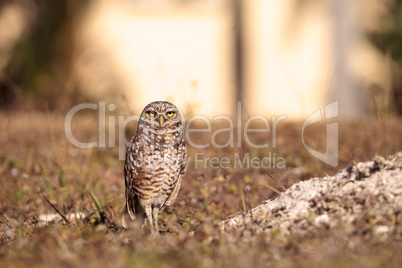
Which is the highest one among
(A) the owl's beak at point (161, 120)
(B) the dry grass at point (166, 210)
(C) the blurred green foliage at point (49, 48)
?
(C) the blurred green foliage at point (49, 48)

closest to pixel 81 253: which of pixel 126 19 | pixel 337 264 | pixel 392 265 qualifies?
pixel 337 264

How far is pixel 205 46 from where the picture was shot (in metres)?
12.2

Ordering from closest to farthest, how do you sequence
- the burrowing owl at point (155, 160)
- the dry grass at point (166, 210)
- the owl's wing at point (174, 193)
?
1. the dry grass at point (166, 210)
2. the burrowing owl at point (155, 160)
3. the owl's wing at point (174, 193)

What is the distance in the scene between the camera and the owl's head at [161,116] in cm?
430

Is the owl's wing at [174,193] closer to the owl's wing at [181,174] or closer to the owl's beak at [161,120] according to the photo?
the owl's wing at [181,174]

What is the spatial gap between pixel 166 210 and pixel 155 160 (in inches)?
29.5

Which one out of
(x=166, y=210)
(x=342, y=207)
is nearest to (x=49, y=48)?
(x=166, y=210)

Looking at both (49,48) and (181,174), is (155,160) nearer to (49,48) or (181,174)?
(181,174)

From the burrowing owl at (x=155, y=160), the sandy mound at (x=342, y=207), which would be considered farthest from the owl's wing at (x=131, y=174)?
the sandy mound at (x=342, y=207)

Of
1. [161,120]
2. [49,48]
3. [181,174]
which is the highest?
[49,48]

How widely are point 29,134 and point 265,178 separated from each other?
4023 millimetres

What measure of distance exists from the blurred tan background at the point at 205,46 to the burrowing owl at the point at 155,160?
7211 millimetres

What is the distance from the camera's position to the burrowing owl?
167 inches

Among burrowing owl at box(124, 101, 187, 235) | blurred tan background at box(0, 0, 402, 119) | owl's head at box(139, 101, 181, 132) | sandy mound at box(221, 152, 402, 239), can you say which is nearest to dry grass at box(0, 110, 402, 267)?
sandy mound at box(221, 152, 402, 239)
